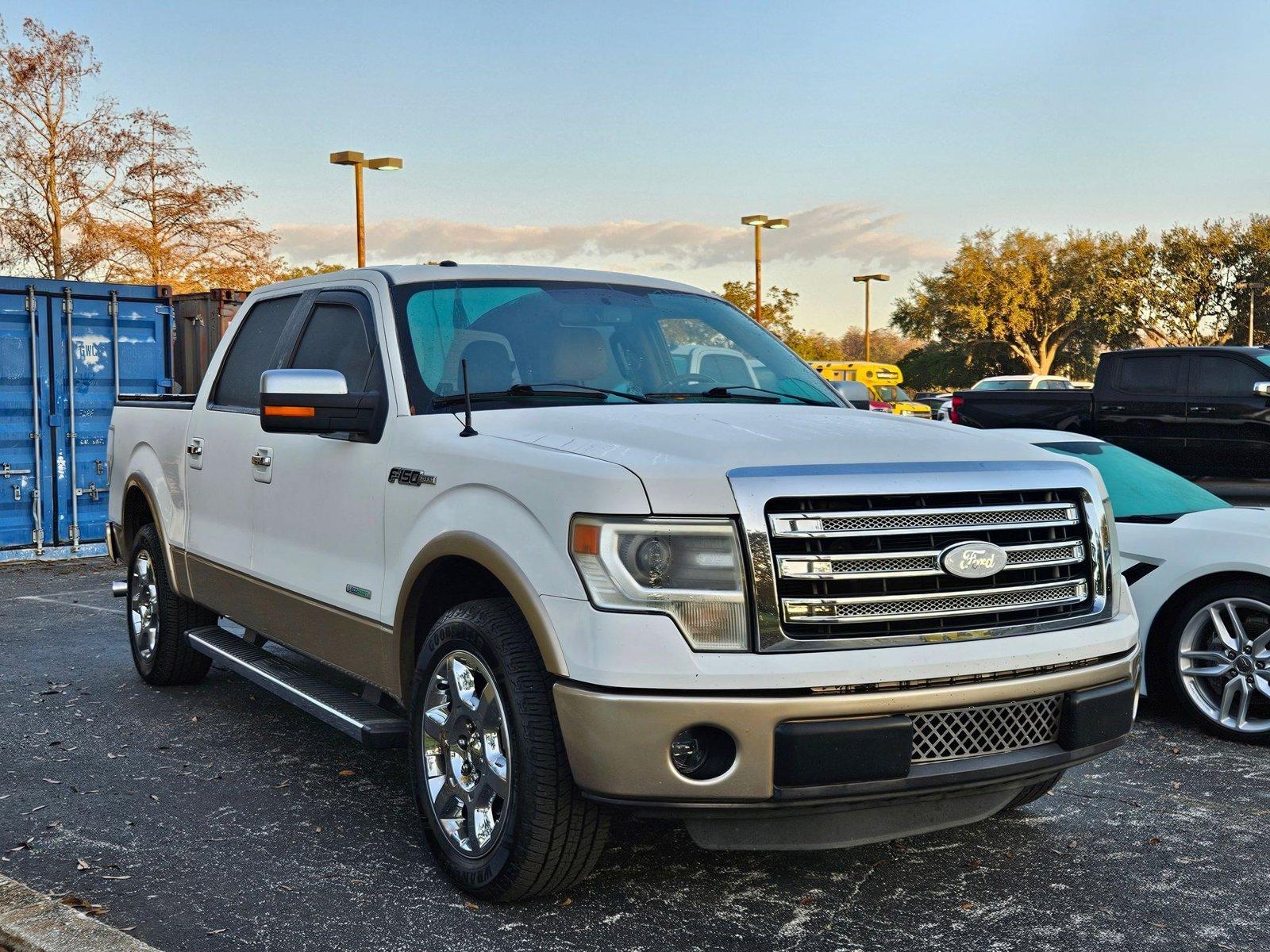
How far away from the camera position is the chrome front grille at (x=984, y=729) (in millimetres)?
3414

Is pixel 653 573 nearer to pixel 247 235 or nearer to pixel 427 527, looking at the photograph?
pixel 427 527

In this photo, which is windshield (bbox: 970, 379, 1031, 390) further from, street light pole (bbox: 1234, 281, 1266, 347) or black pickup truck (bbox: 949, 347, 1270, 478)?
street light pole (bbox: 1234, 281, 1266, 347)

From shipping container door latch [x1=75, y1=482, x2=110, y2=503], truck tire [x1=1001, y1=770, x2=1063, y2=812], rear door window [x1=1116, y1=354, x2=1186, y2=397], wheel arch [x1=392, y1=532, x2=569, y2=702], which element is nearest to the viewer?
wheel arch [x1=392, y1=532, x2=569, y2=702]

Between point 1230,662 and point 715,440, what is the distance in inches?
129

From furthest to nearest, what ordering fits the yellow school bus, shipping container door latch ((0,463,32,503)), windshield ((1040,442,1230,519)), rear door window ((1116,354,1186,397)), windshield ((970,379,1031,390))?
the yellow school bus → windshield ((970,379,1031,390)) → rear door window ((1116,354,1186,397)) → shipping container door latch ((0,463,32,503)) → windshield ((1040,442,1230,519))

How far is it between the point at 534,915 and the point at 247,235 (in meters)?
35.5

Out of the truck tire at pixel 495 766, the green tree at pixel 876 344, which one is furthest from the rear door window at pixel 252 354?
the green tree at pixel 876 344

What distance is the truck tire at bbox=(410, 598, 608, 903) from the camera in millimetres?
3504

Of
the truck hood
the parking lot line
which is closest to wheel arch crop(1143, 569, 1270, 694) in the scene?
the truck hood

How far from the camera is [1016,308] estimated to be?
61.7 meters

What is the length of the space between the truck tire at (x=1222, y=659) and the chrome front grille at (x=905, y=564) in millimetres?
2421

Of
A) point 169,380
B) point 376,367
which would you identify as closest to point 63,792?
point 376,367

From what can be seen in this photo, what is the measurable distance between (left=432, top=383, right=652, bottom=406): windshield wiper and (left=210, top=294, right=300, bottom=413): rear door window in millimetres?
1492

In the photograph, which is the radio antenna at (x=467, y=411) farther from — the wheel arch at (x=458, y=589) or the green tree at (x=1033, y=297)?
the green tree at (x=1033, y=297)
